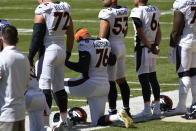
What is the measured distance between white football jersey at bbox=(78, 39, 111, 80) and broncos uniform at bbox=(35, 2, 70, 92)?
16.8 inches

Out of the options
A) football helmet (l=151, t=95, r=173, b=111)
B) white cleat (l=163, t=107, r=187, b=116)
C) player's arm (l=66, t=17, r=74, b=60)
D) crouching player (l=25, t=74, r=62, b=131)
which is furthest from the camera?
football helmet (l=151, t=95, r=173, b=111)

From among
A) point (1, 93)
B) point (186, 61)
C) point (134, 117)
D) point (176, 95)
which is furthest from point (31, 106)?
point (176, 95)

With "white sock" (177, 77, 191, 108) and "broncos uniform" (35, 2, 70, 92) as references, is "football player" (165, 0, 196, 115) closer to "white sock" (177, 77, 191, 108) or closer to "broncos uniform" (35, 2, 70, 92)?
"white sock" (177, 77, 191, 108)

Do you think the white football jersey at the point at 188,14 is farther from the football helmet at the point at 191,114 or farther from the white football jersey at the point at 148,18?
the football helmet at the point at 191,114

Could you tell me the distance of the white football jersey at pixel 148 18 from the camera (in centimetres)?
1048

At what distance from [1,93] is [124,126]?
10.3 ft

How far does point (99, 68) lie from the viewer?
394 inches

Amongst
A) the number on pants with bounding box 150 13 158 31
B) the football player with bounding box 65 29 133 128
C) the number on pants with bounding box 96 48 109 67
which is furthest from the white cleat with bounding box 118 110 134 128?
the number on pants with bounding box 150 13 158 31

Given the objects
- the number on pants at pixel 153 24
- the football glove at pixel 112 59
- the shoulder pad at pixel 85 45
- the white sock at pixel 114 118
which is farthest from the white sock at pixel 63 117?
the number on pants at pixel 153 24

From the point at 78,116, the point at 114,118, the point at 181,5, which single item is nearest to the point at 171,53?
the point at 181,5

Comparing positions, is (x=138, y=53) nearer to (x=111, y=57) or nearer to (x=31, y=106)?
(x=111, y=57)

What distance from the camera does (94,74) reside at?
32.9 ft

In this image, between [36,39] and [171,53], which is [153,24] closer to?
[171,53]

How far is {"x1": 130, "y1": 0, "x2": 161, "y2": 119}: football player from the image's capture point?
34.4 ft
